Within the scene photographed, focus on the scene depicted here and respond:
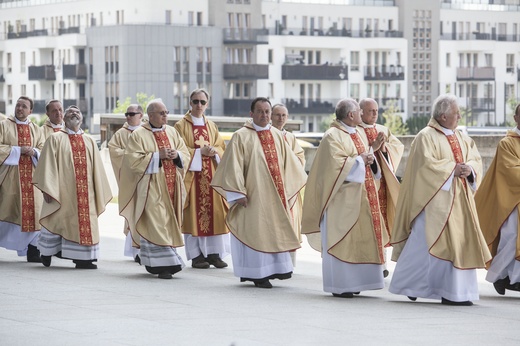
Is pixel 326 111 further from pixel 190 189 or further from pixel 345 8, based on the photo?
pixel 190 189

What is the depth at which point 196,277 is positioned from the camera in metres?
15.3

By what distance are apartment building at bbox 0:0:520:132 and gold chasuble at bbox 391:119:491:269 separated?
72018 millimetres

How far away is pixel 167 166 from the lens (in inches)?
609

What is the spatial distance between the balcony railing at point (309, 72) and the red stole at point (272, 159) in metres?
78.8

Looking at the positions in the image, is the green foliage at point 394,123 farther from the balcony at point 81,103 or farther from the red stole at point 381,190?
the red stole at point 381,190

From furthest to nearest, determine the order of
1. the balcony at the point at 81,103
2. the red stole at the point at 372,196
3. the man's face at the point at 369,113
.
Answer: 1. the balcony at the point at 81,103
2. the man's face at the point at 369,113
3. the red stole at the point at 372,196

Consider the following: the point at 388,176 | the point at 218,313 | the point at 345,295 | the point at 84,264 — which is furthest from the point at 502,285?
the point at 84,264

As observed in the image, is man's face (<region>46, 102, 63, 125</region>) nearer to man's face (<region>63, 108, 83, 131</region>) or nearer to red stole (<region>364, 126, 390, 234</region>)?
man's face (<region>63, 108, 83, 131</region>)

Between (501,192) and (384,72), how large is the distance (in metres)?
85.8

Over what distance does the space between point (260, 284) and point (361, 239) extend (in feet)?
4.18

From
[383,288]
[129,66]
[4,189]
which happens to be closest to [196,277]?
[383,288]

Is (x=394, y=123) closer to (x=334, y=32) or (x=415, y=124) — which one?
(x=415, y=124)

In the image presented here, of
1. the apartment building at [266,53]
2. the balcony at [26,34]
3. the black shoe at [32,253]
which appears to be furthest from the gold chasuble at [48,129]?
the balcony at [26,34]

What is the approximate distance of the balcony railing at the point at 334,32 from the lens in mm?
93938
